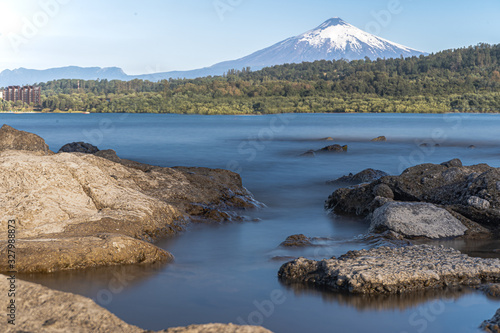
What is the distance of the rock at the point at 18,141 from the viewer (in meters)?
12.4

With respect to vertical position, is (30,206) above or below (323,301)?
above

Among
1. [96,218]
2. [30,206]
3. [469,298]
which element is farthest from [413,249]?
[30,206]

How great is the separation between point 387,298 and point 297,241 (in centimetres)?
320

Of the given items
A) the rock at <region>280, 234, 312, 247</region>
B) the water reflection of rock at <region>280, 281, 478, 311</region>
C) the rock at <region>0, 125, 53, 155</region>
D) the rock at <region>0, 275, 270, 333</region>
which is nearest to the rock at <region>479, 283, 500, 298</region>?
the water reflection of rock at <region>280, 281, 478, 311</region>

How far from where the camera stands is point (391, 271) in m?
6.47

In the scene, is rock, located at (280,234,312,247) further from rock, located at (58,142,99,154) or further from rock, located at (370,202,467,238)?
rock, located at (58,142,99,154)

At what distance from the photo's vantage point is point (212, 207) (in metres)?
11.5

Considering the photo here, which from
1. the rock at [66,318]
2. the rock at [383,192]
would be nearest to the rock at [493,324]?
the rock at [66,318]

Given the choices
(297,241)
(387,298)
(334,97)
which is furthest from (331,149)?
(334,97)

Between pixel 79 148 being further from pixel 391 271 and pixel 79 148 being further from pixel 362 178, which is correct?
pixel 391 271

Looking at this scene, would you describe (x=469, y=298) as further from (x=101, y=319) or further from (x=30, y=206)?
(x=30, y=206)

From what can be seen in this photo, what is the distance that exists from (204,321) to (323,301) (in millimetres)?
1409

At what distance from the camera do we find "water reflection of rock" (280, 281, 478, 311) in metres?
6.00

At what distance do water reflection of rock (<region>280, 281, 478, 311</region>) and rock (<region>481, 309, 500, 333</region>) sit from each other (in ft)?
2.34
